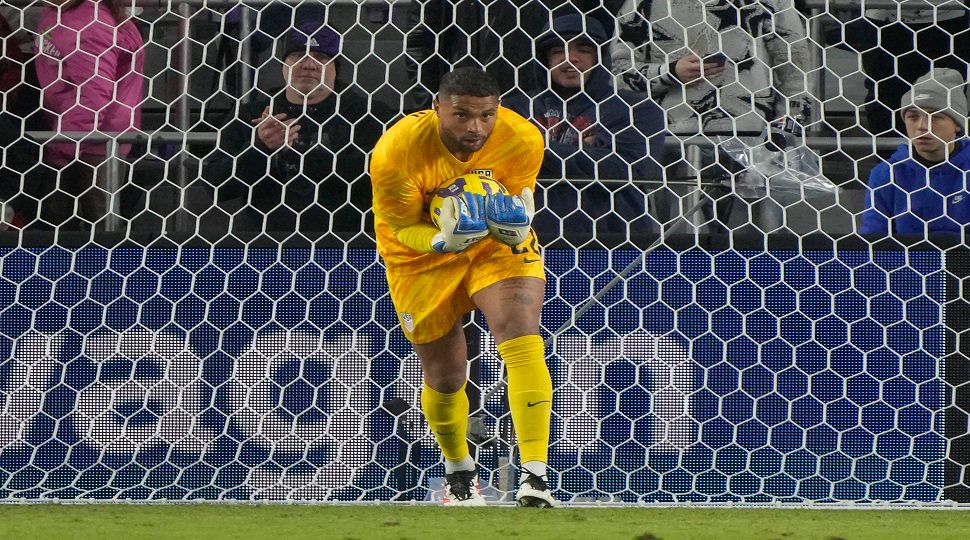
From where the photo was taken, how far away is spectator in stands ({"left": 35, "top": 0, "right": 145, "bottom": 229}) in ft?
16.2

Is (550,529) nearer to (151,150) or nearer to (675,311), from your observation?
(675,311)

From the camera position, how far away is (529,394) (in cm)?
374

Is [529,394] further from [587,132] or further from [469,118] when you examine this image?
[587,132]

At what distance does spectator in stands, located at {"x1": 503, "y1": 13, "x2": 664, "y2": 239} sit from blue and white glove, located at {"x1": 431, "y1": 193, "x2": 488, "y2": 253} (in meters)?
1.10

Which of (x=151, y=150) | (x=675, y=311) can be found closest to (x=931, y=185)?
(x=675, y=311)

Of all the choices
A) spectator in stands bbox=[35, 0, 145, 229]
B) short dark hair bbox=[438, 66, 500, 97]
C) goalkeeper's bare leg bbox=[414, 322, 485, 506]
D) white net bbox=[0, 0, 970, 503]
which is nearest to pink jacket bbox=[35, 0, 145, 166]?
spectator in stands bbox=[35, 0, 145, 229]

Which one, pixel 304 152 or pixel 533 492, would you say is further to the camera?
pixel 304 152

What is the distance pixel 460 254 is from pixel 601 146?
42.9 inches

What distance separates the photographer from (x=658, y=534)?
3213 millimetres

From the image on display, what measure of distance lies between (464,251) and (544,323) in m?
0.81

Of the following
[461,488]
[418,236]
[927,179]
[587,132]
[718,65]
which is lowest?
[461,488]

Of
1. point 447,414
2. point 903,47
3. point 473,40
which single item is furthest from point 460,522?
point 903,47

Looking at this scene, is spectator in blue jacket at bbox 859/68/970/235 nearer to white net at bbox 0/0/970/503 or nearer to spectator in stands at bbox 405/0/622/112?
white net at bbox 0/0/970/503

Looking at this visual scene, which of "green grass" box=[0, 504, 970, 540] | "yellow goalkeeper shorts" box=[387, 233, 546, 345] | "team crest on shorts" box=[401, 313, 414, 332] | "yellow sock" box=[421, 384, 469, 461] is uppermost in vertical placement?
"yellow goalkeeper shorts" box=[387, 233, 546, 345]
